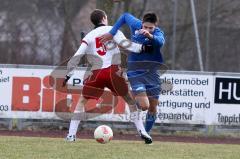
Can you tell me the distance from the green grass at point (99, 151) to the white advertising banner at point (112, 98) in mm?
3926

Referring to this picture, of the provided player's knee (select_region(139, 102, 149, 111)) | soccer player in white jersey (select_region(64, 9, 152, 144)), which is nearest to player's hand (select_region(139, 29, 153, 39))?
soccer player in white jersey (select_region(64, 9, 152, 144))

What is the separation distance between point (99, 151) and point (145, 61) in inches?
90.6

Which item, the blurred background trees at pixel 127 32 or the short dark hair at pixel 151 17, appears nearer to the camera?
the short dark hair at pixel 151 17

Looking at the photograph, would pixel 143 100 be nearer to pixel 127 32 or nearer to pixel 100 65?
pixel 100 65

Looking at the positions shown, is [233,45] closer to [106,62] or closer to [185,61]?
[185,61]

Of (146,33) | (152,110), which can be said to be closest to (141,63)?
(146,33)

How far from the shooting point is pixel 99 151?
11.2 metres

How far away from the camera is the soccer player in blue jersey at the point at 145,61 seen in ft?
41.5

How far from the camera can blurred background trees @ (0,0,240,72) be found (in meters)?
21.4

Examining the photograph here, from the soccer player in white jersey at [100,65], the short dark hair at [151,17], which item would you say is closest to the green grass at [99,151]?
the soccer player in white jersey at [100,65]

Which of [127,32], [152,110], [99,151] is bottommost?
[99,151]

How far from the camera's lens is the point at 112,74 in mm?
13078

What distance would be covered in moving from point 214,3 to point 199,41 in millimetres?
1566

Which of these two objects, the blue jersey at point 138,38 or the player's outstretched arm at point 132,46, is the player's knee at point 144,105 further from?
the player's outstretched arm at point 132,46
